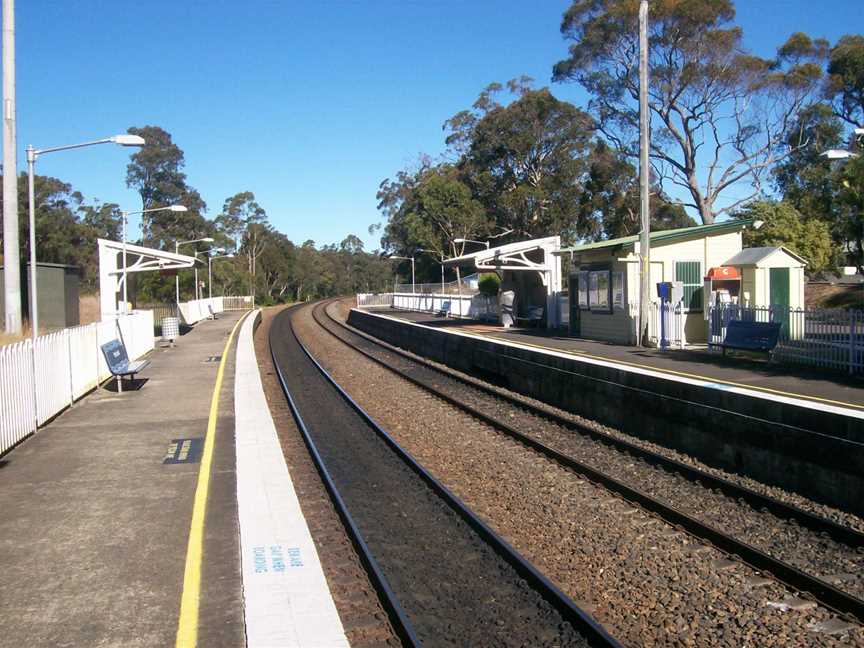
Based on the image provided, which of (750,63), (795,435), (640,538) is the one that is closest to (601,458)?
(795,435)

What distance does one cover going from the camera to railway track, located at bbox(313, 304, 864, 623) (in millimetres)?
6289

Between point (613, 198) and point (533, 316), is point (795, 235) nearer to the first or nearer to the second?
point (613, 198)

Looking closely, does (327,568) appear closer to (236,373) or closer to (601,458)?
(601,458)

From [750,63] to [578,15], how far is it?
30.5 feet

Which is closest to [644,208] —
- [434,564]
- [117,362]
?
[117,362]

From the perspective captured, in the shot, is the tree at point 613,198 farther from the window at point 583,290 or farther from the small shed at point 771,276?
the small shed at point 771,276

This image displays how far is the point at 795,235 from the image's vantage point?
42.7m

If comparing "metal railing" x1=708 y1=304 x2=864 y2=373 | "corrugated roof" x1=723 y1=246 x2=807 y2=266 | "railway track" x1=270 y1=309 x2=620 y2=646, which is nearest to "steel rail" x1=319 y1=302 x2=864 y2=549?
"railway track" x1=270 y1=309 x2=620 y2=646

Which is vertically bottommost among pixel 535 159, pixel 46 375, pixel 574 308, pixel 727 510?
pixel 727 510

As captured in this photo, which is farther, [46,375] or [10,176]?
[10,176]

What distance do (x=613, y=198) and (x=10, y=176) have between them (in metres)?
39.8

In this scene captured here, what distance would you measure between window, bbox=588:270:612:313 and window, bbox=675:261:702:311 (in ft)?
6.78

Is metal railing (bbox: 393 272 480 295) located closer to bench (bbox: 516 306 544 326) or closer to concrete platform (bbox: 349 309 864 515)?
bench (bbox: 516 306 544 326)

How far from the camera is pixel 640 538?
7.43 m
